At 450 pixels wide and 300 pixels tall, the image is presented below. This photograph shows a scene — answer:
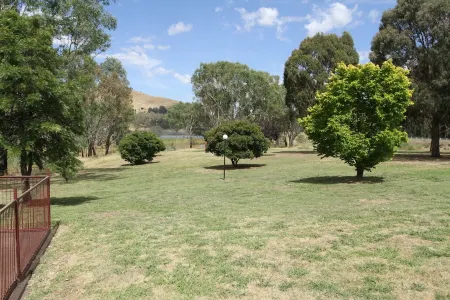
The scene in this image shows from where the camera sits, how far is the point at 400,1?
29.8m

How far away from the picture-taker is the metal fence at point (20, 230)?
17.2ft

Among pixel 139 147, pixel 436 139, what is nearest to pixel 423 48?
pixel 436 139

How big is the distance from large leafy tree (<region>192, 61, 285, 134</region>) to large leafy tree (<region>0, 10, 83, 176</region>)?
4426 centimetres

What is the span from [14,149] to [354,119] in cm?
1240

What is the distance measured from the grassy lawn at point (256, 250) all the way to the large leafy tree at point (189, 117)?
5651 centimetres

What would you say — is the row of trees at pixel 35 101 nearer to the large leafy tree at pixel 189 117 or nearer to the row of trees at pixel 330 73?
the row of trees at pixel 330 73

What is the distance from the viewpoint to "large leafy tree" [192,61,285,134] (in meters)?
56.8

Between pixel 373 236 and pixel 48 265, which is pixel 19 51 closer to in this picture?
pixel 48 265

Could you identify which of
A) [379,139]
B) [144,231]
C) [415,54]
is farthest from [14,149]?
[415,54]

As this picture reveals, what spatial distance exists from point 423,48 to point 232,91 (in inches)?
1293

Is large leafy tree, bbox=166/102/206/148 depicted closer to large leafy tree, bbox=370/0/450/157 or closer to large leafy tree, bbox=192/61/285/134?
large leafy tree, bbox=192/61/285/134

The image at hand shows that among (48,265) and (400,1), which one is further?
(400,1)

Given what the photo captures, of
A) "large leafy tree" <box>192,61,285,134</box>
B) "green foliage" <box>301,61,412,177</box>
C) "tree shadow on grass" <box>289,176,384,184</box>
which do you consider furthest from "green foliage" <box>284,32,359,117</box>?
"green foliage" <box>301,61,412,177</box>

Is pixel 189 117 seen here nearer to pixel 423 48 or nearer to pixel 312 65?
pixel 312 65
